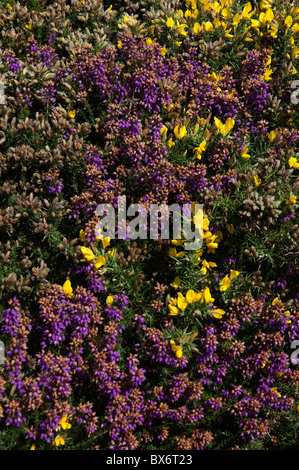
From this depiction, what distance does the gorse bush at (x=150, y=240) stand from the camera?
384 cm

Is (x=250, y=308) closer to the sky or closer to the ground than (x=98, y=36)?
closer to the ground

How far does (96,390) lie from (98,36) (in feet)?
11.5

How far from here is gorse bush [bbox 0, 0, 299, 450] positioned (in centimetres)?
384

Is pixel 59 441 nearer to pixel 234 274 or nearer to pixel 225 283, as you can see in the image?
pixel 225 283

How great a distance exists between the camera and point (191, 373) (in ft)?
13.2

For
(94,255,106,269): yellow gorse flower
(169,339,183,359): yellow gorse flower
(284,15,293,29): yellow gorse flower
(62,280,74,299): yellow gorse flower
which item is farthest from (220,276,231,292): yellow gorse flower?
(284,15,293,29): yellow gorse flower

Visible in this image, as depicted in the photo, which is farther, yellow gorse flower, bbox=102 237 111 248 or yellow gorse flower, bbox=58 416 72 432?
yellow gorse flower, bbox=102 237 111 248

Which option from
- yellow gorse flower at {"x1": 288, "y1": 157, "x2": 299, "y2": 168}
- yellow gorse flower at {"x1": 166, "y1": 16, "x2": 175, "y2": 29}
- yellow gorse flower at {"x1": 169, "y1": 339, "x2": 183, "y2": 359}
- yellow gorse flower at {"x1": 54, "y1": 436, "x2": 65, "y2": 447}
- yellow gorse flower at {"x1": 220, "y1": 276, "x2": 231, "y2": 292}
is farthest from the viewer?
yellow gorse flower at {"x1": 166, "y1": 16, "x2": 175, "y2": 29}

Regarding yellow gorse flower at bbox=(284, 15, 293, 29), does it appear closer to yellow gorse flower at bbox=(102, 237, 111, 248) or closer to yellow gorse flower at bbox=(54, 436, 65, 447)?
yellow gorse flower at bbox=(102, 237, 111, 248)
